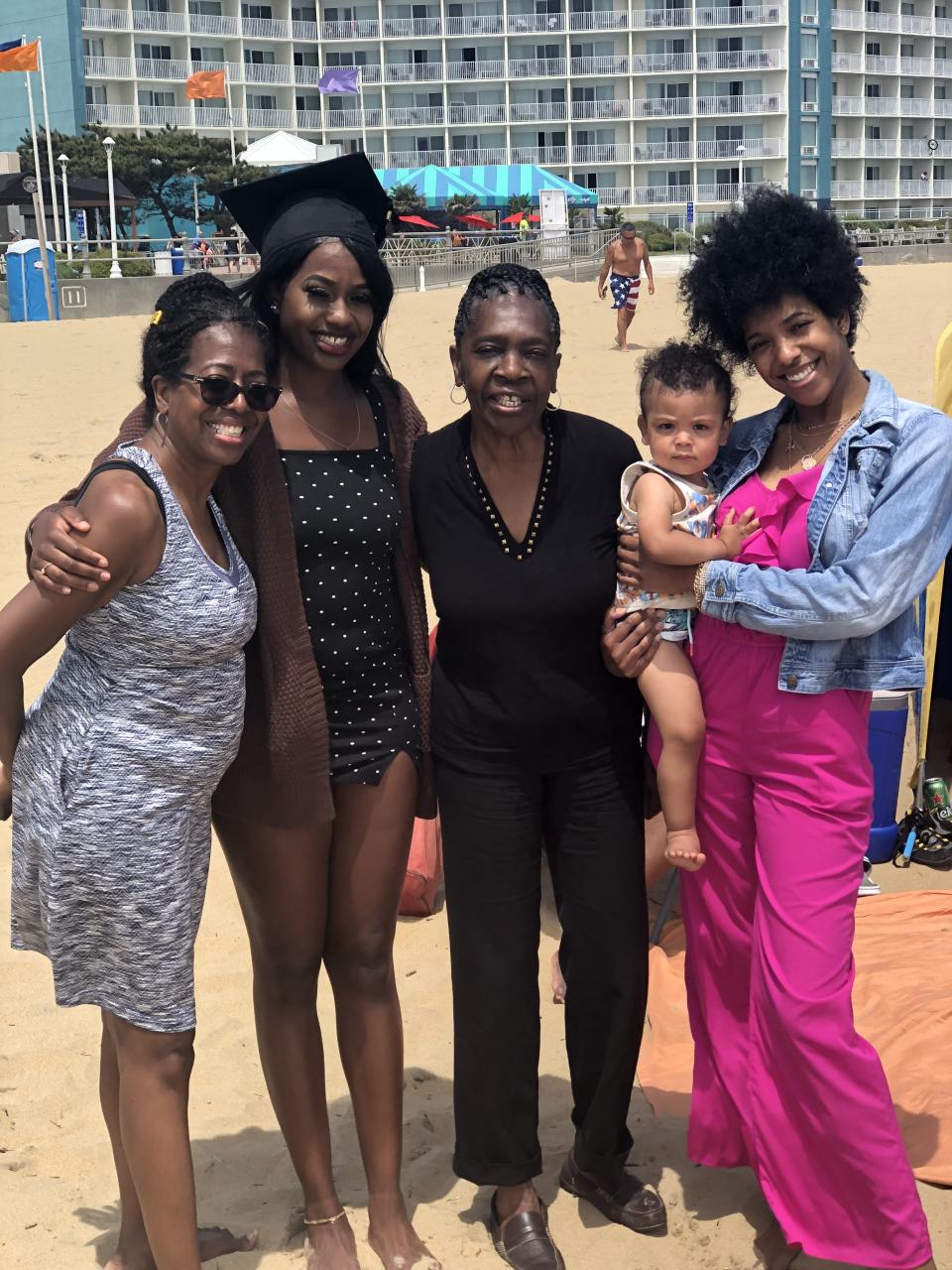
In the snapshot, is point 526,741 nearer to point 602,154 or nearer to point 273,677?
point 273,677

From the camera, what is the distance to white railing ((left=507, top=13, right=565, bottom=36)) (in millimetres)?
60500

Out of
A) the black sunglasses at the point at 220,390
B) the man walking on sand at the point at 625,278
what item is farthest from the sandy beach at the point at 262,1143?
the man walking on sand at the point at 625,278

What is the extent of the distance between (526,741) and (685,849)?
1.39 feet

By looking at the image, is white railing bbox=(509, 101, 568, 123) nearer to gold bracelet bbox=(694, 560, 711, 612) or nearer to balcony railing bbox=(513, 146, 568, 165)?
balcony railing bbox=(513, 146, 568, 165)

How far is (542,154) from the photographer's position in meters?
60.8

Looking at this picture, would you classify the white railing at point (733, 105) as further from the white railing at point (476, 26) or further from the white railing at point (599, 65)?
the white railing at point (476, 26)

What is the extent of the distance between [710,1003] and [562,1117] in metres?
Answer: 0.78

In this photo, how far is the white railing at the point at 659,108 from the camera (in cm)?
6041

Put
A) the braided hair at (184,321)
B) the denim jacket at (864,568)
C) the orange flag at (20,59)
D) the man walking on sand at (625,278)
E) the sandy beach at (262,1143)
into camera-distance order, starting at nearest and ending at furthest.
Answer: the braided hair at (184,321) → the denim jacket at (864,568) → the sandy beach at (262,1143) → the man walking on sand at (625,278) → the orange flag at (20,59)

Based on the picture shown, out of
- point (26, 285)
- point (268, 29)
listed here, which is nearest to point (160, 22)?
point (268, 29)

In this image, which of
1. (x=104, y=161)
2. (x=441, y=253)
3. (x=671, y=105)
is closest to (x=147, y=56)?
(x=104, y=161)

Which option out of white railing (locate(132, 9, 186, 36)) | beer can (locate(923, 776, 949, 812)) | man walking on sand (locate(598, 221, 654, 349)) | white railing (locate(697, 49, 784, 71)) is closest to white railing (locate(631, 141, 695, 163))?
white railing (locate(697, 49, 784, 71))

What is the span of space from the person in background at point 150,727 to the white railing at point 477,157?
61.2 m

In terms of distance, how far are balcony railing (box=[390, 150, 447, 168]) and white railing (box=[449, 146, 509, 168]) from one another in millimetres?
498
